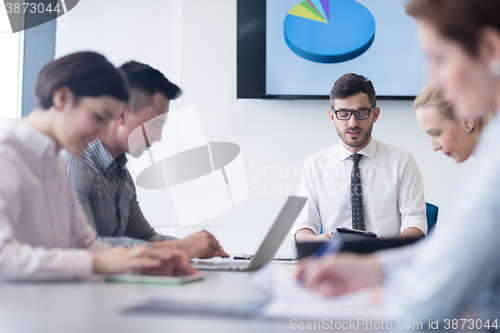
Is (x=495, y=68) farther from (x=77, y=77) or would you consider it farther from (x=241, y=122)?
(x=241, y=122)

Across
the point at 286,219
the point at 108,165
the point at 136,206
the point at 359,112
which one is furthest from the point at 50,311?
the point at 359,112

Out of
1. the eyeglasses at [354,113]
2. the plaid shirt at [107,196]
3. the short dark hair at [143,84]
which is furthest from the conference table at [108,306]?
the eyeglasses at [354,113]

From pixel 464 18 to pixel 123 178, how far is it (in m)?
1.46

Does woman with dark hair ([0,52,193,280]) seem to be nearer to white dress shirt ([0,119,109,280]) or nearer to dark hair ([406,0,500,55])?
white dress shirt ([0,119,109,280])

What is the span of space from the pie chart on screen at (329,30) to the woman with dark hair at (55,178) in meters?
1.76

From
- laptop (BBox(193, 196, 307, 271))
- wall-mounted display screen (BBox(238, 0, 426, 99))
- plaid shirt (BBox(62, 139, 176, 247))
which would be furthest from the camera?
wall-mounted display screen (BBox(238, 0, 426, 99))

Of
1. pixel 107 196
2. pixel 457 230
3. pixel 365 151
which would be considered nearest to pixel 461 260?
pixel 457 230

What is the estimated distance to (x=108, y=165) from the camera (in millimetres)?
1679

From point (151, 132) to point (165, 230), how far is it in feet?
3.10

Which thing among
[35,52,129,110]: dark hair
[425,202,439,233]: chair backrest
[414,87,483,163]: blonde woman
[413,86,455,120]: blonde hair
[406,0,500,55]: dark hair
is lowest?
[425,202,439,233]: chair backrest

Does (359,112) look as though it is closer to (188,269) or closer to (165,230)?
(165,230)

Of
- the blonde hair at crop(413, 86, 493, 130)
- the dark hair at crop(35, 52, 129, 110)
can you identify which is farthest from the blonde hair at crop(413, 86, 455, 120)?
the dark hair at crop(35, 52, 129, 110)

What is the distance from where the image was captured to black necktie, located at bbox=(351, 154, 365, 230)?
7.55ft

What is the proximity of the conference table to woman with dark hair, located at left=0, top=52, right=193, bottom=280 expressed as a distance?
0.16 ft
